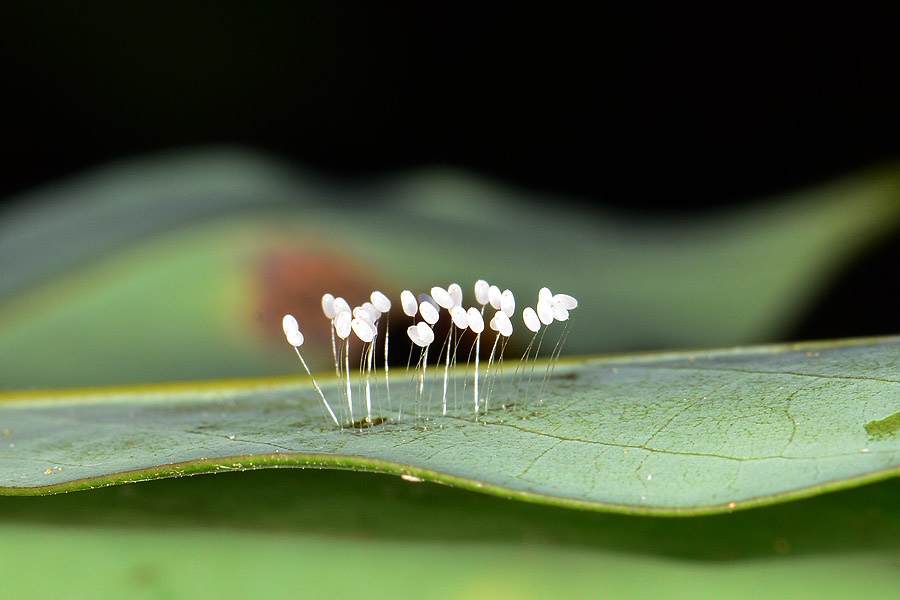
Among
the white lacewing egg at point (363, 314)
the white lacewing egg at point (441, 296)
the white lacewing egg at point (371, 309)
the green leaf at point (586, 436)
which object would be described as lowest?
the green leaf at point (586, 436)

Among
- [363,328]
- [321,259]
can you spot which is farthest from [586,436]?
[321,259]

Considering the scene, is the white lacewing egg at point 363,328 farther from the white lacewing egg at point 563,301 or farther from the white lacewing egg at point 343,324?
the white lacewing egg at point 563,301

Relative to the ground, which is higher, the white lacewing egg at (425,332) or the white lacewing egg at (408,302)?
the white lacewing egg at (408,302)

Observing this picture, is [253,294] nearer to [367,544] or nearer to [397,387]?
[397,387]

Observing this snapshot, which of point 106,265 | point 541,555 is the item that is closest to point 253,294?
point 106,265

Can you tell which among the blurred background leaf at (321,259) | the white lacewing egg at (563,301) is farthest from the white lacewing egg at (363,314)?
the blurred background leaf at (321,259)

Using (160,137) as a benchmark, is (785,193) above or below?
below

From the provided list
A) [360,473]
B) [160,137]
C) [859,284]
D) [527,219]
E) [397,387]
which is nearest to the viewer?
[360,473]
